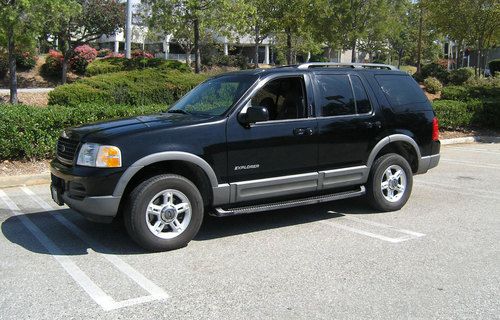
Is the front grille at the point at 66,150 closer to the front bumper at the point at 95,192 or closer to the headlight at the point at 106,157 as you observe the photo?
the front bumper at the point at 95,192

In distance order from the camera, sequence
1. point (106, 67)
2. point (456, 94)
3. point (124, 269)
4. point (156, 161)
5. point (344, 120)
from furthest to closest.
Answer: point (106, 67) < point (456, 94) < point (344, 120) < point (156, 161) < point (124, 269)

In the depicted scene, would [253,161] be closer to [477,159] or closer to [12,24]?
[477,159]

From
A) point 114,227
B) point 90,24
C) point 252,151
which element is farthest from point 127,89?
point 90,24

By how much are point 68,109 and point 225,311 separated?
675cm

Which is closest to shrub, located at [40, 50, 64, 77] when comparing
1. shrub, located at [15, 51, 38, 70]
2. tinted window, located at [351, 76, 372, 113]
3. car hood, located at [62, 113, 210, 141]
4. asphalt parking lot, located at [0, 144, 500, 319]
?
shrub, located at [15, 51, 38, 70]

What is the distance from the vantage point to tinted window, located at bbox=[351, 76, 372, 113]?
21.6 feet

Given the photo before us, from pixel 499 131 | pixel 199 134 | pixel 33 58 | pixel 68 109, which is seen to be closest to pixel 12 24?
pixel 68 109

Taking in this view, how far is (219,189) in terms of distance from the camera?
5.48 meters

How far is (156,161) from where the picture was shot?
16.9 ft

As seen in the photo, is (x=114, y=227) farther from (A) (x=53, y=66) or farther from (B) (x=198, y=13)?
(A) (x=53, y=66)

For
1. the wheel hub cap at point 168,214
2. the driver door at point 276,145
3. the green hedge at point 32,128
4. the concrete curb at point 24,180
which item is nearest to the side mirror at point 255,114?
the driver door at point 276,145

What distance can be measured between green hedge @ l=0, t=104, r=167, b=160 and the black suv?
139 inches

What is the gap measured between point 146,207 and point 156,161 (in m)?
0.46

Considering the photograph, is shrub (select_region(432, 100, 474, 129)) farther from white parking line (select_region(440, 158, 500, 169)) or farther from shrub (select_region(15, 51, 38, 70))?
shrub (select_region(15, 51, 38, 70))
